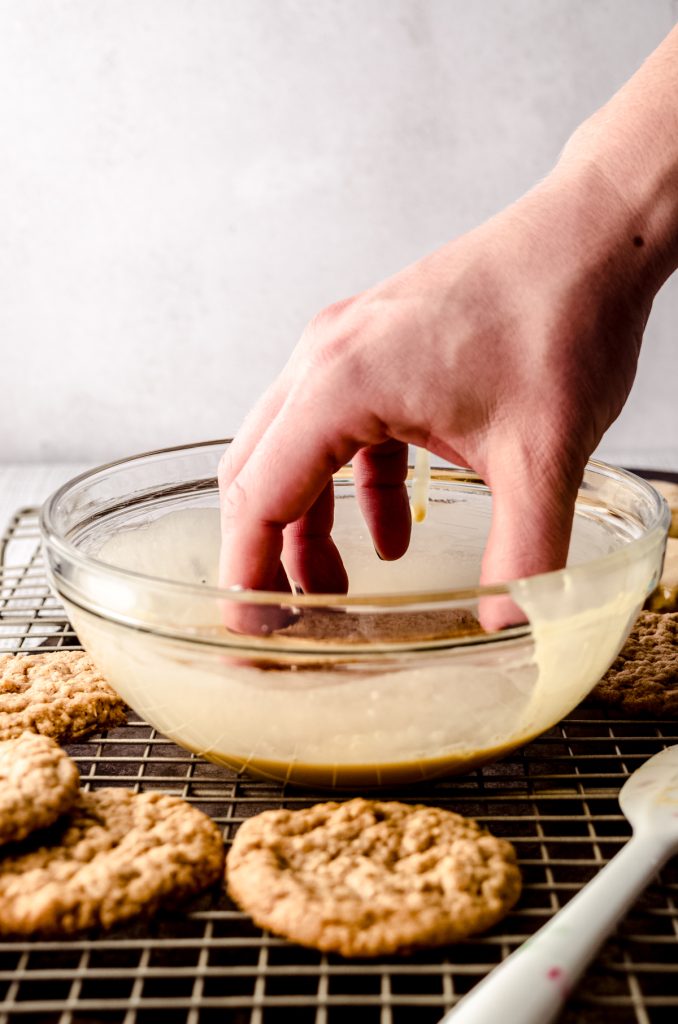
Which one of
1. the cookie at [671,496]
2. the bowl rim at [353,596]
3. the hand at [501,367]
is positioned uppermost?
the hand at [501,367]

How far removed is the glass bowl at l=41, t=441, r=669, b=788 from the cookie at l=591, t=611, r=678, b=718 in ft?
0.39

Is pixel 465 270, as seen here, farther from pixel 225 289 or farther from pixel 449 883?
pixel 225 289

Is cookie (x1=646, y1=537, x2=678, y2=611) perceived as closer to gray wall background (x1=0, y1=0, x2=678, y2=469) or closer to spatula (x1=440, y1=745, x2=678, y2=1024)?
spatula (x1=440, y1=745, x2=678, y2=1024)

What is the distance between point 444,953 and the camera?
22.1 inches

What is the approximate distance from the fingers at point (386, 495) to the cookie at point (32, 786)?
14.7 inches

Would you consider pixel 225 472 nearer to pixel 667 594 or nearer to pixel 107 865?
pixel 107 865

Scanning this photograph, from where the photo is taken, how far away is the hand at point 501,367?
0.67 metres

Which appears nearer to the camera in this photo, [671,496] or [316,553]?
[316,553]

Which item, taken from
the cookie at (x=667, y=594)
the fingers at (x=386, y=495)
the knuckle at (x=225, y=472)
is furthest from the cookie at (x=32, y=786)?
the cookie at (x=667, y=594)

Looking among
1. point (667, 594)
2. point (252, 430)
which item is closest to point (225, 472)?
point (252, 430)

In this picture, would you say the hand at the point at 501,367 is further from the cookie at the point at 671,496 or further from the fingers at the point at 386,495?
the cookie at the point at 671,496

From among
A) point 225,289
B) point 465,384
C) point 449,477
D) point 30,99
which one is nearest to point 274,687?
point 465,384

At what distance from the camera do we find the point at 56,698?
84 cm

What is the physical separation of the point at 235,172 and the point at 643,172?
64.0 inches
